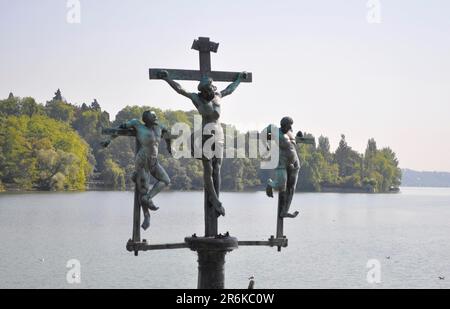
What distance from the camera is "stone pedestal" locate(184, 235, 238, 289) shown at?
7934 millimetres

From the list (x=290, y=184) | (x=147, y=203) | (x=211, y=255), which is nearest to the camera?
(x=211, y=255)

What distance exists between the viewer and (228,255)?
39.5m

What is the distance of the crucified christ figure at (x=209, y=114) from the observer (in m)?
8.14

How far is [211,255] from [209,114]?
5.08ft

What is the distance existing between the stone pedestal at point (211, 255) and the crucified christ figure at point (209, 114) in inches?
14.0

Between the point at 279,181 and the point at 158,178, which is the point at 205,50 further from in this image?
the point at 279,181

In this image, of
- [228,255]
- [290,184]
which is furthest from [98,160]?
[290,184]

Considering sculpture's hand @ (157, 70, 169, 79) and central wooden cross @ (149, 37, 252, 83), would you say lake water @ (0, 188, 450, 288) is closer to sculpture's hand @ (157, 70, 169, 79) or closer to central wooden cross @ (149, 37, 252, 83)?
central wooden cross @ (149, 37, 252, 83)

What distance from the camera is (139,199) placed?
828 centimetres

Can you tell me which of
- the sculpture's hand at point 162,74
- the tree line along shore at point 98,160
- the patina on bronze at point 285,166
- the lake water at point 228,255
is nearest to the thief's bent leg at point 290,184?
the patina on bronze at point 285,166

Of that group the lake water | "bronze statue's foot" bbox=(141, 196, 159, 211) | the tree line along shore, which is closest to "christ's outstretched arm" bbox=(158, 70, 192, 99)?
"bronze statue's foot" bbox=(141, 196, 159, 211)

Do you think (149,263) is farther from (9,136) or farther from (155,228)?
(9,136)

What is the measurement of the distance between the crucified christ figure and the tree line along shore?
5583 cm

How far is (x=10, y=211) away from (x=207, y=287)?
6564cm
